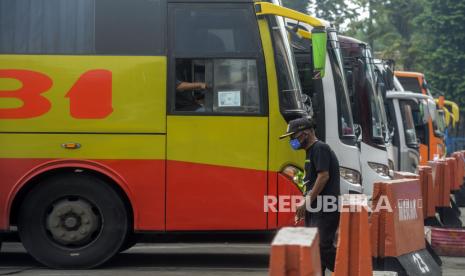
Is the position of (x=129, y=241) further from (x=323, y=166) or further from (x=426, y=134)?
(x=426, y=134)

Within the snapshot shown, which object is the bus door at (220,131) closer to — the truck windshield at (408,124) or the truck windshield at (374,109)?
the truck windshield at (374,109)

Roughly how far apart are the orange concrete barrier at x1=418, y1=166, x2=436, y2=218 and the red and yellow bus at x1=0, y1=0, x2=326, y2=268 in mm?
3988

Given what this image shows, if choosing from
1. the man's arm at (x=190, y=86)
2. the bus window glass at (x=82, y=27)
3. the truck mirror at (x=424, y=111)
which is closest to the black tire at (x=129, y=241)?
the man's arm at (x=190, y=86)

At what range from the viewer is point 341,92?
41.6 feet

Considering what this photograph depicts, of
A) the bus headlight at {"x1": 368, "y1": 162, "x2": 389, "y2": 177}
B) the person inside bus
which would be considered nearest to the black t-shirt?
the person inside bus

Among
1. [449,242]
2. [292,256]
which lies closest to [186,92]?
[449,242]

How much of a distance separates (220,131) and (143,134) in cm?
83

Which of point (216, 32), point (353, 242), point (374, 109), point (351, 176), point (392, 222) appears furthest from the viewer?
point (374, 109)

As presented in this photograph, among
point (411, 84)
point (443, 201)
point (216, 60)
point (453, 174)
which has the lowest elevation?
point (443, 201)

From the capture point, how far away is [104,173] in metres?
10.4

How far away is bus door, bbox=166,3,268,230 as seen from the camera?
34.1 ft

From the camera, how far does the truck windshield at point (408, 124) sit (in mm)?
21281

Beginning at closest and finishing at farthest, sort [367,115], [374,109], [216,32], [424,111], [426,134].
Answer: [216,32] → [367,115] → [374,109] → [424,111] → [426,134]

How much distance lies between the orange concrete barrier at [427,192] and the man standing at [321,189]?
5.66m
